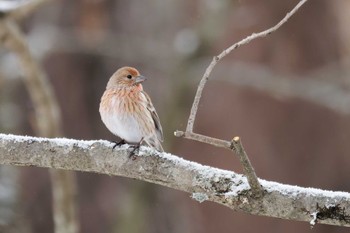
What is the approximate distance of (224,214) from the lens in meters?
11.6

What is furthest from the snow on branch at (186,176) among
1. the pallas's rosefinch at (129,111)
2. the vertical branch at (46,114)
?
the vertical branch at (46,114)

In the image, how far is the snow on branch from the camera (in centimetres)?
362

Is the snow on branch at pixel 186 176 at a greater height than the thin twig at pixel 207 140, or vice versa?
the thin twig at pixel 207 140

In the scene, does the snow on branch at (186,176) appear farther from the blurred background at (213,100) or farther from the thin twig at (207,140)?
the blurred background at (213,100)

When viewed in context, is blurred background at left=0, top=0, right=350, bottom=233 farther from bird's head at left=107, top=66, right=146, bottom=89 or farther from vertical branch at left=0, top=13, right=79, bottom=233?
bird's head at left=107, top=66, right=146, bottom=89

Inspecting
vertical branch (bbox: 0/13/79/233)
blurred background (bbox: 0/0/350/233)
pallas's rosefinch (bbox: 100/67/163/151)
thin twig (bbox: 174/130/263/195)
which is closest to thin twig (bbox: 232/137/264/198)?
thin twig (bbox: 174/130/263/195)

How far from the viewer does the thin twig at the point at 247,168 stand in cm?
340

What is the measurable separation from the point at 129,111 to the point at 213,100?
7.03m

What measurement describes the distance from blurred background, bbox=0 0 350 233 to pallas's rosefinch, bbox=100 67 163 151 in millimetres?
4521

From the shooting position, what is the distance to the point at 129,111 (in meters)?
5.30

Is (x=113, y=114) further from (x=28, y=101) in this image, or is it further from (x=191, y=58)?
(x=28, y=101)

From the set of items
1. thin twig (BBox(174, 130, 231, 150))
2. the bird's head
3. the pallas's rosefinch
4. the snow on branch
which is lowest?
the snow on branch

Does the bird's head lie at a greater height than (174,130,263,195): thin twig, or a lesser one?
greater

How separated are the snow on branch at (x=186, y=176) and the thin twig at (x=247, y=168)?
39 millimetres
